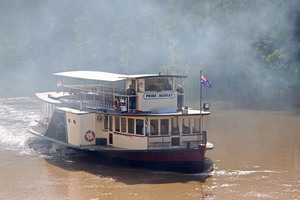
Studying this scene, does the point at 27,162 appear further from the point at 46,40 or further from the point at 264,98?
the point at 46,40

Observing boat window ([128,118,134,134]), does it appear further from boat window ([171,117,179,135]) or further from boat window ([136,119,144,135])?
boat window ([171,117,179,135])

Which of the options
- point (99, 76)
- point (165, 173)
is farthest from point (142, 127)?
point (99, 76)

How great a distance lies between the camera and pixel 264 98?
46.5 m

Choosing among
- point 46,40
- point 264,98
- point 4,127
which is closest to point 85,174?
point 4,127

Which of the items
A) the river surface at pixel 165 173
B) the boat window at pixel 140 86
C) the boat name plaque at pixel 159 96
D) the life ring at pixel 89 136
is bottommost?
the river surface at pixel 165 173

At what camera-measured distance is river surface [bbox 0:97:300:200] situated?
1969 centimetres

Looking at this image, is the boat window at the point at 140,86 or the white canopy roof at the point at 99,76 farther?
the white canopy roof at the point at 99,76

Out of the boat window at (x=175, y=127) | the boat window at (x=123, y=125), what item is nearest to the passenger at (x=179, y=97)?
the boat window at (x=175, y=127)

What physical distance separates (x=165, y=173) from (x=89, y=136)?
4339mm

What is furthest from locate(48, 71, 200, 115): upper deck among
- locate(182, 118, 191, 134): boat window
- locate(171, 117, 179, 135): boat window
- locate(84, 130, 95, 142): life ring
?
locate(84, 130, 95, 142): life ring

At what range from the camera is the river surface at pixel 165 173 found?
19.7 metres

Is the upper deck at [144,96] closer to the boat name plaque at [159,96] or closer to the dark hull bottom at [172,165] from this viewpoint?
the boat name plaque at [159,96]

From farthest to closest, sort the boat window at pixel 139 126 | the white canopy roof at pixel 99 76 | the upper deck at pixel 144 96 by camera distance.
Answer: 1. the white canopy roof at pixel 99 76
2. the upper deck at pixel 144 96
3. the boat window at pixel 139 126

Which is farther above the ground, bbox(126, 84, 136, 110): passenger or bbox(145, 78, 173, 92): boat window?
bbox(145, 78, 173, 92): boat window
